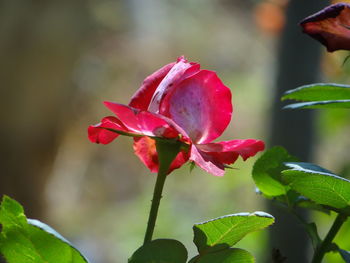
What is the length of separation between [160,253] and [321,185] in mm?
99

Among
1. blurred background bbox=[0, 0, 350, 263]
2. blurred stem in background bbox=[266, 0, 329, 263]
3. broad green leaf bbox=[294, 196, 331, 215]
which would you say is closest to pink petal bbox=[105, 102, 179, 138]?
broad green leaf bbox=[294, 196, 331, 215]

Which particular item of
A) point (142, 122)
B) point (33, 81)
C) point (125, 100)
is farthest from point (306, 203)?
point (125, 100)

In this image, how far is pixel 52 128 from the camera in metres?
4.23

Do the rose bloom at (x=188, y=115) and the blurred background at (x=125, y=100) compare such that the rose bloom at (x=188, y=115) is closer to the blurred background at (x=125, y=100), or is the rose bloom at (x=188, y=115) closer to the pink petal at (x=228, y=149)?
the pink petal at (x=228, y=149)

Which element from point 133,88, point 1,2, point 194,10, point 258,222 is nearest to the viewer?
point 258,222

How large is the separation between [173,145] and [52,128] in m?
3.89

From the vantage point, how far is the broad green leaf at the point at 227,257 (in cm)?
37

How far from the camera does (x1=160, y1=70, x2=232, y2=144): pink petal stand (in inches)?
16.5

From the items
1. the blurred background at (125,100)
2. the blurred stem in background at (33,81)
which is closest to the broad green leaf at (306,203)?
the blurred background at (125,100)

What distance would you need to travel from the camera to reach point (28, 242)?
379mm

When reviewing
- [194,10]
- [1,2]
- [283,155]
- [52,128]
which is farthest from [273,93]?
[194,10]

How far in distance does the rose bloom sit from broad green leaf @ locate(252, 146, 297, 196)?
0.02 metres

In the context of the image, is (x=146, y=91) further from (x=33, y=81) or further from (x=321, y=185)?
(x=33, y=81)

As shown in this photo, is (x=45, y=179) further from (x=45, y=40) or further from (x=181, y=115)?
(x=181, y=115)
